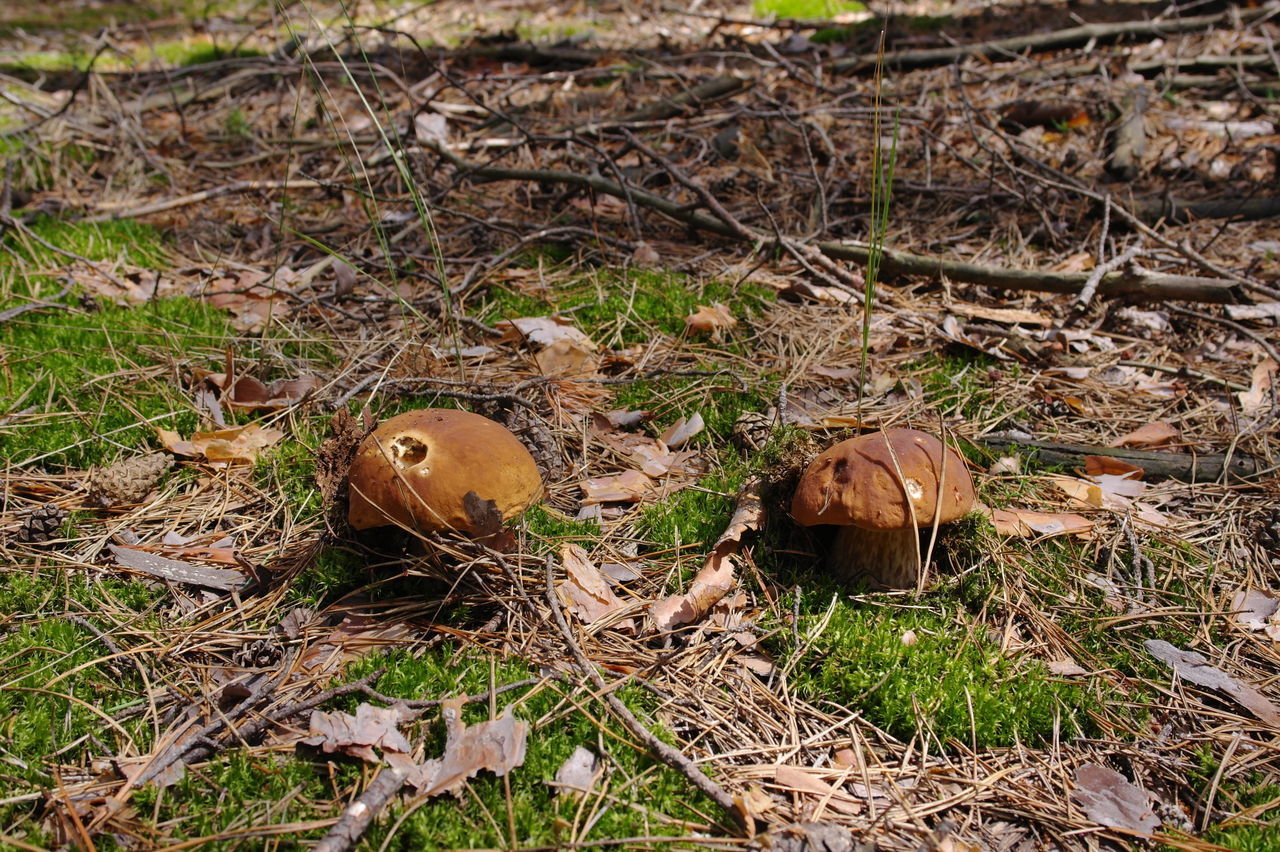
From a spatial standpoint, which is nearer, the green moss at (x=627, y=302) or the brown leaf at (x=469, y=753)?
the brown leaf at (x=469, y=753)

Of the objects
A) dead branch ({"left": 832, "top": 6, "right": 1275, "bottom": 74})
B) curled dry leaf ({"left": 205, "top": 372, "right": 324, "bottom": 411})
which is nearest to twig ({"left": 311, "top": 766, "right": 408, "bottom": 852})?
curled dry leaf ({"left": 205, "top": 372, "right": 324, "bottom": 411})

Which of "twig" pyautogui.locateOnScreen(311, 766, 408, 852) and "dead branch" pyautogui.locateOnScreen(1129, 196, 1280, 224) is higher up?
"dead branch" pyautogui.locateOnScreen(1129, 196, 1280, 224)

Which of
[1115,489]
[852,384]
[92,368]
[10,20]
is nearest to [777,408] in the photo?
[852,384]

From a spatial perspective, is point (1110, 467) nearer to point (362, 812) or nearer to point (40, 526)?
point (362, 812)

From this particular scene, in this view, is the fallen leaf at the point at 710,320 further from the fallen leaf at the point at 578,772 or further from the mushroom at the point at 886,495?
the fallen leaf at the point at 578,772

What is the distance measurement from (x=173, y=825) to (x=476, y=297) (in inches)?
104

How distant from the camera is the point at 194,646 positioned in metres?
2.22

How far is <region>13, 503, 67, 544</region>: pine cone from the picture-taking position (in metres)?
2.52

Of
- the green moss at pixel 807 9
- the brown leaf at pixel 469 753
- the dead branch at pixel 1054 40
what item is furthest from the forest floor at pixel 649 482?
the green moss at pixel 807 9

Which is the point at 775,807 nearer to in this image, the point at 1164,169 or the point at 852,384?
the point at 852,384

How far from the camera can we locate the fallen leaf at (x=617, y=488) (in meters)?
2.77

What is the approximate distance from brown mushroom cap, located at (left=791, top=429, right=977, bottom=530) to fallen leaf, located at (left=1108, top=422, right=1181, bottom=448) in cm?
120

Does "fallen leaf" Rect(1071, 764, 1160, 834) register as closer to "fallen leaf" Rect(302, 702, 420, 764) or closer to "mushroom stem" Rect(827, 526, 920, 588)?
"mushroom stem" Rect(827, 526, 920, 588)

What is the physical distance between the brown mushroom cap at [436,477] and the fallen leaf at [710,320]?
58.9 inches
